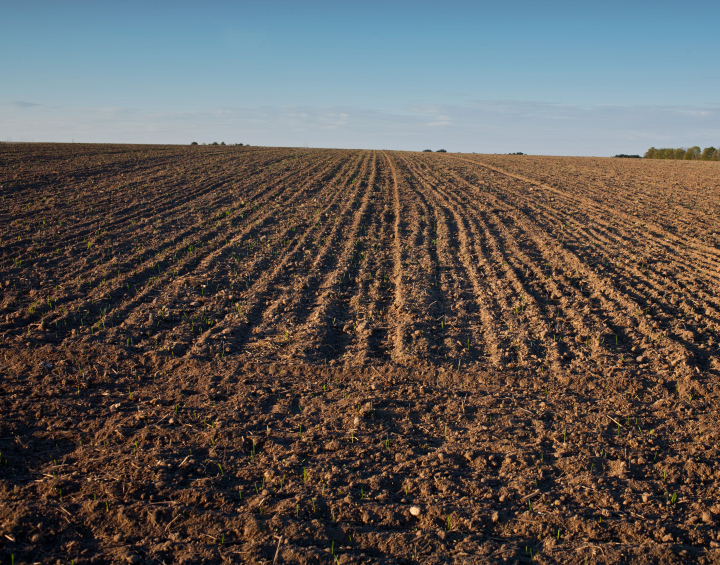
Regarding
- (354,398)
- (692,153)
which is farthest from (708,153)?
(354,398)

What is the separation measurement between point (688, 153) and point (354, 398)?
78.8 metres

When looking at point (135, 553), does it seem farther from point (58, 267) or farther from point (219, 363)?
point (58, 267)

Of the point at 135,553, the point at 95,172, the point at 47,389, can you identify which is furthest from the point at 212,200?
the point at 135,553

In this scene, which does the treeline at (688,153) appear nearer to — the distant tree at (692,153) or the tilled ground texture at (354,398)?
the distant tree at (692,153)

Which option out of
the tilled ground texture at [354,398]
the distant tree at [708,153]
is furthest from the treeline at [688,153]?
the tilled ground texture at [354,398]

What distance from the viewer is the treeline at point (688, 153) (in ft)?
209

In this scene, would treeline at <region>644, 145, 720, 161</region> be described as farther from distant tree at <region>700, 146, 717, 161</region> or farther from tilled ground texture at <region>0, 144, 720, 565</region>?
tilled ground texture at <region>0, 144, 720, 565</region>

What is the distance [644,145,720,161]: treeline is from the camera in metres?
63.8

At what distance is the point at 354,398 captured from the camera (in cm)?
540

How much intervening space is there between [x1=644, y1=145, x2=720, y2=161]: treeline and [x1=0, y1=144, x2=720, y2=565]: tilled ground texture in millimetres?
65769

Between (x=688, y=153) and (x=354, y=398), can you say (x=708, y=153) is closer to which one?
(x=688, y=153)

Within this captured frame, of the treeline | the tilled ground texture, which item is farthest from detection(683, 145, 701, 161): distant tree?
the tilled ground texture

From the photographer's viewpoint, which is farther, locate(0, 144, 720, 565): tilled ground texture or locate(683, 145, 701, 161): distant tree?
locate(683, 145, 701, 161): distant tree

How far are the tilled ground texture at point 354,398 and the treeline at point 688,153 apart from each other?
6577 cm
